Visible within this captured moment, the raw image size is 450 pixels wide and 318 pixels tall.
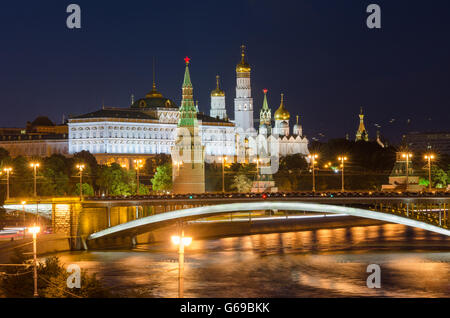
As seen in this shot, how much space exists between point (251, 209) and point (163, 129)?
3858 inches

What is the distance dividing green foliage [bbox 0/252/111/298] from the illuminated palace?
9438 centimetres

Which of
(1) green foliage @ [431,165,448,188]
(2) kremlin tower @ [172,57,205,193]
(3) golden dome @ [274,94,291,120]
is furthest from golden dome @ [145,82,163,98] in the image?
(1) green foliage @ [431,165,448,188]

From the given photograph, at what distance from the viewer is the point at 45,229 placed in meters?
60.2

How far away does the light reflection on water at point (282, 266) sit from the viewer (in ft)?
141

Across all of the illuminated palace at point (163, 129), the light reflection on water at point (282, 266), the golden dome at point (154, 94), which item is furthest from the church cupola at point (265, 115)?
the light reflection on water at point (282, 266)

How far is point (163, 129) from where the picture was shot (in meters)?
151

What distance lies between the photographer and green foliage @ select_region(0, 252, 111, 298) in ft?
123

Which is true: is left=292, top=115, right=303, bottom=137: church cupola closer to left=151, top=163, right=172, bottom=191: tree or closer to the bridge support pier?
left=151, top=163, right=172, bottom=191: tree

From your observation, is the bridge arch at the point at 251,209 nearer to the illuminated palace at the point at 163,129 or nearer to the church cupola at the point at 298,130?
the illuminated palace at the point at 163,129

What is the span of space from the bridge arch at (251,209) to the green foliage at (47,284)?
13.3 meters

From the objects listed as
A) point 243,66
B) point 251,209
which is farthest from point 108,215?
point 243,66

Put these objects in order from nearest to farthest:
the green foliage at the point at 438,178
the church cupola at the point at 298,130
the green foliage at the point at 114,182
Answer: the green foliage at the point at 114,182
the green foliage at the point at 438,178
the church cupola at the point at 298,130

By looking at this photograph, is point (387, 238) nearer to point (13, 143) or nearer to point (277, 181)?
point (277, 181)

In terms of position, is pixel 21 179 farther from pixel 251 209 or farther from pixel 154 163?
pixel 154 163
